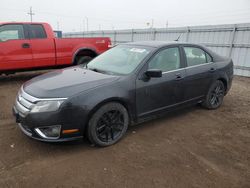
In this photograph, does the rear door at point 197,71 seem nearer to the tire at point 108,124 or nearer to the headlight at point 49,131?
the tire at point 108,124

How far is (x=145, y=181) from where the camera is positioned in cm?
254

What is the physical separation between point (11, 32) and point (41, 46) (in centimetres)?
92

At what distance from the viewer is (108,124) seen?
3.27m

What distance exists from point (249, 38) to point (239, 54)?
30.0 inches

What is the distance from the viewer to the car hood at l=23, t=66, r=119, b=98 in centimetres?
295

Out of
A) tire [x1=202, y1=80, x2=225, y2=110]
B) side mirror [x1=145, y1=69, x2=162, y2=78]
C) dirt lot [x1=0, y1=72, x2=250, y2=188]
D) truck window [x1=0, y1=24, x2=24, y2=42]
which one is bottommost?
dirt lot [x1=0, y1=72, x2=250, y2=188]

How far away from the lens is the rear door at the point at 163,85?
3557 mm

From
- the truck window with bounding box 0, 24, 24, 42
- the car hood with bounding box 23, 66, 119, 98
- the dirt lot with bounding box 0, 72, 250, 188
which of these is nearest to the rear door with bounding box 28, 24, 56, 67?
the truck window with bounding box 0, 24, 24, 42

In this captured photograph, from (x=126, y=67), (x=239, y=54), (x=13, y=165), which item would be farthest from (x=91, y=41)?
(x=239, y=54)

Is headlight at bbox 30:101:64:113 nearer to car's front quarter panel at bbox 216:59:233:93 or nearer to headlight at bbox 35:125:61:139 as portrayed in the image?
headlight at bbox 35:125:61:139

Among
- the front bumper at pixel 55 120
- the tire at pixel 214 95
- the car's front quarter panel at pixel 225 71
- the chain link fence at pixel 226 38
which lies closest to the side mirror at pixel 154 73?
the front bumper at pixel 55 120

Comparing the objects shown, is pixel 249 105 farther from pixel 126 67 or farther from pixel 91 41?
pixel 91 41

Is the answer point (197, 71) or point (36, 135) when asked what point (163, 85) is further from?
point (36, 135)

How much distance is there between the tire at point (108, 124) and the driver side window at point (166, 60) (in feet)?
3.21
